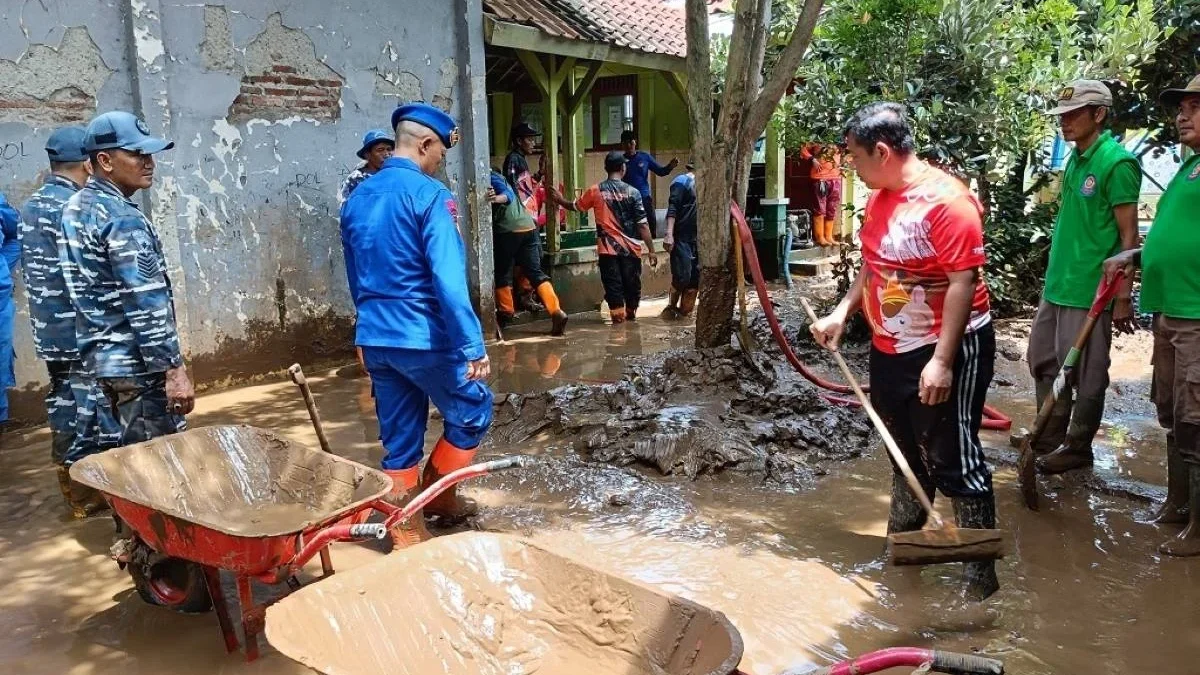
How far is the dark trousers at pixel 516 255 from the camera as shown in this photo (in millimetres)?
9742

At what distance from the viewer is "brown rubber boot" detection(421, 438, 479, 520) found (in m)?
4.22

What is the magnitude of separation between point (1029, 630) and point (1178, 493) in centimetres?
154

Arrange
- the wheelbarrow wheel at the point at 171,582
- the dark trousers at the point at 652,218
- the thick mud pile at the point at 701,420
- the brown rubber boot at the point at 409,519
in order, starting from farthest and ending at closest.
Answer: the dark trousers at the point at 652,218
the thick mud pile at the point at 701,420
the brown rubber boot at the point at 409,519
the wheelbarrow wheel at the point at 171,582

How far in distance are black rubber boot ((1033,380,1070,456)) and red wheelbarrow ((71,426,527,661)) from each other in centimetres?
349

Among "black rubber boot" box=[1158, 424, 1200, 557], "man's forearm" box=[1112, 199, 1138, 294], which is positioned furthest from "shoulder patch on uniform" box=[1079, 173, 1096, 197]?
"black rubber boot" box=[1158, 424, 1200, 557]

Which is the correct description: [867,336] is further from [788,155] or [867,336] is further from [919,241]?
[788,155]

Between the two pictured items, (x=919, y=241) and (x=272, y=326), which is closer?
(x=919, y=241)

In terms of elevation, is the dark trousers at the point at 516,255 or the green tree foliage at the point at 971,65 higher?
the green tree foliage at the point at 971,65

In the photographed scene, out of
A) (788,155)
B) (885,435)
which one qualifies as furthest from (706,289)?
(788,155)

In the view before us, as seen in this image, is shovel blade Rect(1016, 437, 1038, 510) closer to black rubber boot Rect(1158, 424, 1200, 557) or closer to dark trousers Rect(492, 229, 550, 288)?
black rubber boot Rect(1158, 424, 1200, 557)

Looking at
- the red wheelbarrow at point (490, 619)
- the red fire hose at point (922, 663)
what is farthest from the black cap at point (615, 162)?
the red fire hose at point (922, 663)

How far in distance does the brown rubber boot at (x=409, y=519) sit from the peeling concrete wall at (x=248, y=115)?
3734mm

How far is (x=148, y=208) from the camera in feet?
22.2

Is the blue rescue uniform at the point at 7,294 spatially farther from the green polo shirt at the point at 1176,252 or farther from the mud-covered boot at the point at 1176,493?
the mud-covered boot at the point at 1176,493
